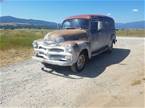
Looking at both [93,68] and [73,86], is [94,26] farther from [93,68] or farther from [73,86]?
[73,86]

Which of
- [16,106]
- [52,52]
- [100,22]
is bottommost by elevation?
[16,106]

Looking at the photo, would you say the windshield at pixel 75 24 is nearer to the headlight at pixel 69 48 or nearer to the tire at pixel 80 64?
the tire at pixel 80 64

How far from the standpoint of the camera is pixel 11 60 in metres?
12.2

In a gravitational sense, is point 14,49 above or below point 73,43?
below

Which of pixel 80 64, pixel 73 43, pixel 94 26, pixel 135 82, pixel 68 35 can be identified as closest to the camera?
pixel 135 82

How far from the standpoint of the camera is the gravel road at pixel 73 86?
20.9 ft

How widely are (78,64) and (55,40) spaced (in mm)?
1303

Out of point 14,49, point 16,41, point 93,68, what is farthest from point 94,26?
point 16,41

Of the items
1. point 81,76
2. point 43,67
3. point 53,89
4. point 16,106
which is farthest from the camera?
point 43,67

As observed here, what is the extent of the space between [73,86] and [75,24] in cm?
417

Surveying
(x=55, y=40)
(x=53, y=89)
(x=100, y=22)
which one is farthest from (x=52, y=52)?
Result: (x=100, y=22)

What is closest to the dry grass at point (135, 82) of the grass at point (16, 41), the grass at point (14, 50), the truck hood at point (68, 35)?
the truck hood at point (68, 35)

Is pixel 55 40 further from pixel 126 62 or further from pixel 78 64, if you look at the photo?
pixel 126 62

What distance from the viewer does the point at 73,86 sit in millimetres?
7781
